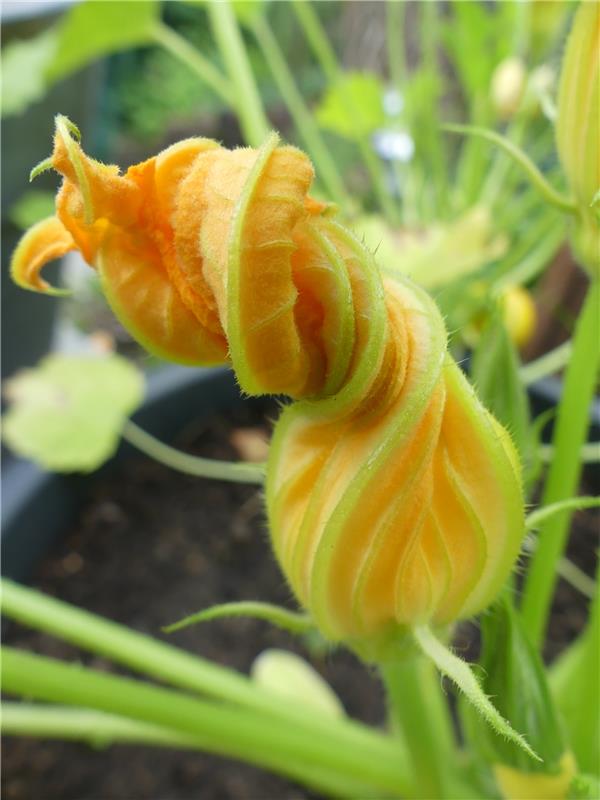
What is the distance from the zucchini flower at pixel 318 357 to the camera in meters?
0.27

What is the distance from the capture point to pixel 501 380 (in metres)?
0.52

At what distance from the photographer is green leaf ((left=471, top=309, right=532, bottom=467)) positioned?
0.51m

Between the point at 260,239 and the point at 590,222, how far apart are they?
0.24m

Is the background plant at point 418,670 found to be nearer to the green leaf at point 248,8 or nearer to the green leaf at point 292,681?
the green leaf at point 248,8

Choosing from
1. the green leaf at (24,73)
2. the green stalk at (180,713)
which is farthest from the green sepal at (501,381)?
the green leaf at (24,73)

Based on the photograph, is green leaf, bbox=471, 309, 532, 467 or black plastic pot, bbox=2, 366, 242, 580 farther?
black plastic pot, bbox=2, 366, 242, 580

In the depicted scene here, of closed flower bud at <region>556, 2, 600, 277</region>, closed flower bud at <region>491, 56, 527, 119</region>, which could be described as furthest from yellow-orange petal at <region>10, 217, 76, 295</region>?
closed flower bud at <region>491, 56, 527, 119</region>

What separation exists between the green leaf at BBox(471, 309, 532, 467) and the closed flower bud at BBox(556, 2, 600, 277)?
0.10m

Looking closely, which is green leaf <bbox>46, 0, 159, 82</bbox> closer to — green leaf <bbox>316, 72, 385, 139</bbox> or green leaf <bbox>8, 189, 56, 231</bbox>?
green leaf <bbox>8, 189, 56, 231</bbox>

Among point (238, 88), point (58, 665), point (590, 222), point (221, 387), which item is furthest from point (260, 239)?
point (221, 387)

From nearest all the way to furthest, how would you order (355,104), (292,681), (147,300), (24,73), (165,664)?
(147,300) < (165,664) < (292,681) < (24,73) < (355,104)

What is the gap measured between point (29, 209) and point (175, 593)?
57cm

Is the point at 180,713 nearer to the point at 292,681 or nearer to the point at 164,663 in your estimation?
the point at 164,663

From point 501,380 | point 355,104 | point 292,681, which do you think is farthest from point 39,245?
point 355,104
